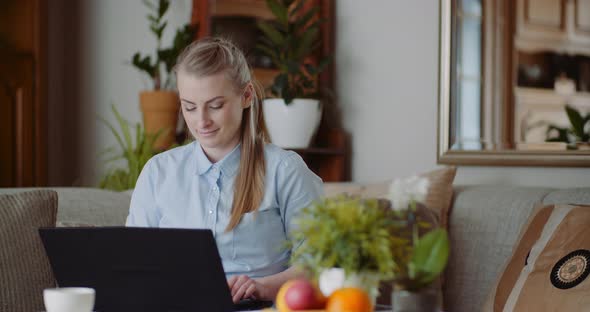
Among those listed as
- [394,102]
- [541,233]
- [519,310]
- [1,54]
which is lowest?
[519,310]

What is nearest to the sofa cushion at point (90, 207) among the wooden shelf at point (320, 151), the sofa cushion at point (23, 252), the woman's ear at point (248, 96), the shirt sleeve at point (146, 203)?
the sofa cushion at point (23, 252)

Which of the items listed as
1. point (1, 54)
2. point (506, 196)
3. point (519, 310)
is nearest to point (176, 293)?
point (519, 310)

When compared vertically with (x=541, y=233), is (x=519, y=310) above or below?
below

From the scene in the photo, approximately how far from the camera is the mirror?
281 cm

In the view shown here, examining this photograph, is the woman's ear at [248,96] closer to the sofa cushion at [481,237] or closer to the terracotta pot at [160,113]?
the sofa cushion at [481,237]

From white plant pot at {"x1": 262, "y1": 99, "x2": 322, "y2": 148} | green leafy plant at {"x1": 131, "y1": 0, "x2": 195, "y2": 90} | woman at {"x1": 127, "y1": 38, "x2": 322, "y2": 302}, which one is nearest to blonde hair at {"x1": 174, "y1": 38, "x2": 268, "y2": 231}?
woman at {"x1": 127, "y1": 38, "x2": 322, "y2": 302}

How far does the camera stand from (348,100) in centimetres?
367

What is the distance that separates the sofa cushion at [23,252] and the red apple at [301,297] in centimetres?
111

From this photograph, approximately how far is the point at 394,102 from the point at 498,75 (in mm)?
560

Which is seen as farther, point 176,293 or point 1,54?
point 1,54

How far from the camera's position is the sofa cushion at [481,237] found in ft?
8.69

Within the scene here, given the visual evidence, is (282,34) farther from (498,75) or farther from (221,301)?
(221,301)

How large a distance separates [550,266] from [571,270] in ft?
0.25

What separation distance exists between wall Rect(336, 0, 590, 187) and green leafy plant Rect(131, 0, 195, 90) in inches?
32.6
